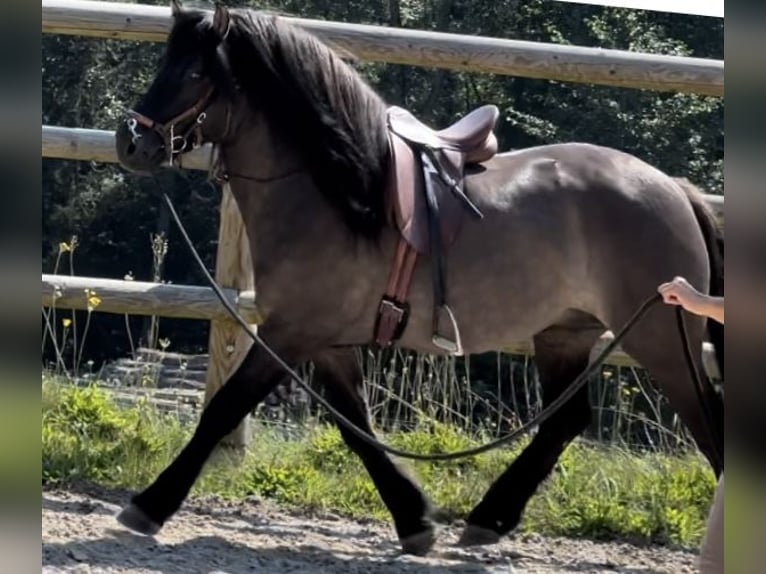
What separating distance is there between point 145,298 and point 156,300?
5cm

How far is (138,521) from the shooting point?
4.88m

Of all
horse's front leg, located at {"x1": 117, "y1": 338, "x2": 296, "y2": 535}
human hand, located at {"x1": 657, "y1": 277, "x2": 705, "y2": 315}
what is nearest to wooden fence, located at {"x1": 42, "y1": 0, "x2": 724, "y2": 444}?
horse's front leg, located at {"x1": 117, "y1": 338, "x2": 296, "y2": 535}

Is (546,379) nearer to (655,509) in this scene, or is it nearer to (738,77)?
(655,509)

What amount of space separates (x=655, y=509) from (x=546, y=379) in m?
0.72

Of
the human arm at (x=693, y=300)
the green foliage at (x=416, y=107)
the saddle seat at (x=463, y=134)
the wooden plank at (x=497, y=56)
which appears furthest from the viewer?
the green foliage at (x=416, y=107)

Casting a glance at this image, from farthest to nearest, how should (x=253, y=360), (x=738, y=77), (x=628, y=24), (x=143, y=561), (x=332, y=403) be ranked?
(x=628, y=24)
(x=332, y=403)
(x=253, y=360)
(x=143, y=561)
(x=738, y=77)

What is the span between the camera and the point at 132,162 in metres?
4.90

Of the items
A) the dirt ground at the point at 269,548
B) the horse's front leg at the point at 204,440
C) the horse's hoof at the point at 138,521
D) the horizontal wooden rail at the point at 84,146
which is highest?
the horizontal wooden rail at the point at 84,146

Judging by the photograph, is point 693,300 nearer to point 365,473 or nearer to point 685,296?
point 685,296

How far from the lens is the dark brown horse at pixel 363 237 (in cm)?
498

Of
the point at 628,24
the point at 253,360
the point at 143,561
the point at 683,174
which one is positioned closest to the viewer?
the point at 143,561

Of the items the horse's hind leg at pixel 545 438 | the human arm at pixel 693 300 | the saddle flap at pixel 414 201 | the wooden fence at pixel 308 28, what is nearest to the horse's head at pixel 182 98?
the saddle flap at pixel 414 201

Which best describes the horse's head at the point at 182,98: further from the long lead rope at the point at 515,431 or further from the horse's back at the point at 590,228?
the horse's back at the point at 590,228

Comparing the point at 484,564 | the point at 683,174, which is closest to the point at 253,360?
the point at 484,564
